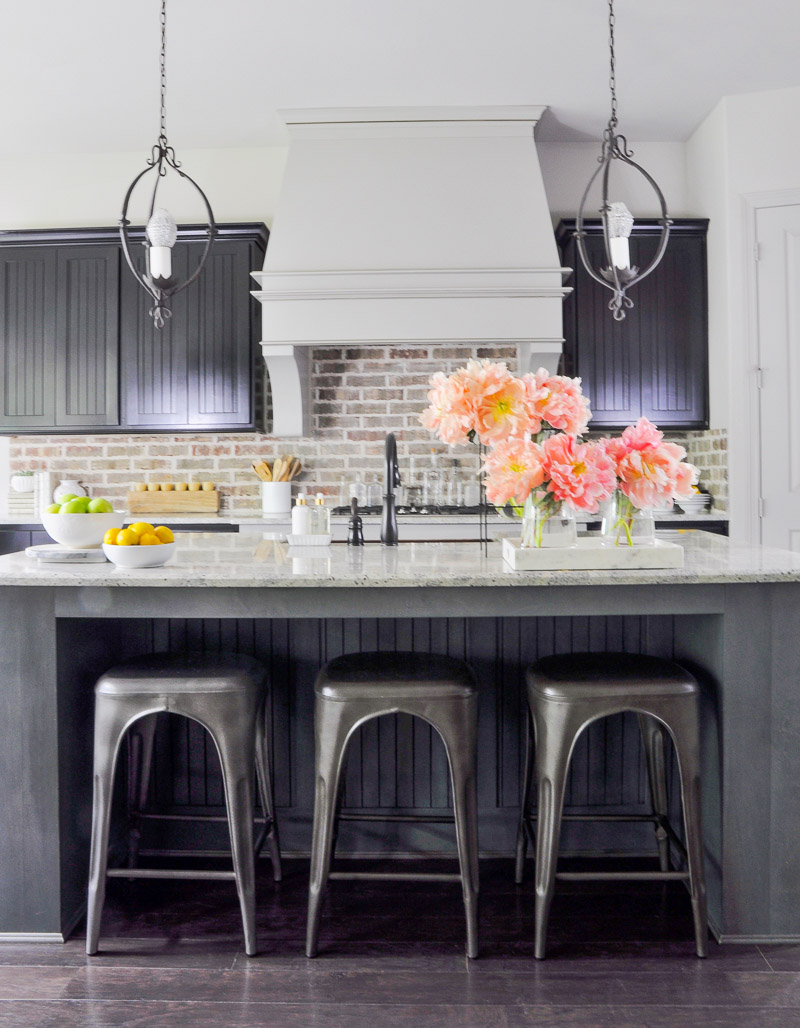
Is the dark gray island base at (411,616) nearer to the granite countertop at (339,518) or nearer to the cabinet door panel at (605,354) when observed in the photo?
the granite countertop at (339,518)

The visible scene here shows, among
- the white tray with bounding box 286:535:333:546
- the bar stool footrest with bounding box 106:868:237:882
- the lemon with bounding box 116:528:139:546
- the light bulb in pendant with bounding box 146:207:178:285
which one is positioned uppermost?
the light bulb in pendant with bounding box 146:207:178:285

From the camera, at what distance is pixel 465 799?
188 centimetres

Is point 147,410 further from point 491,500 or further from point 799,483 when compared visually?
point 799,483

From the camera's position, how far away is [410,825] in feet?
7.93

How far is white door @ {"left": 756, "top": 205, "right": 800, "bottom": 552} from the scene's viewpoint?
157 inches

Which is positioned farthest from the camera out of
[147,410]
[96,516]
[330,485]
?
[330,485]

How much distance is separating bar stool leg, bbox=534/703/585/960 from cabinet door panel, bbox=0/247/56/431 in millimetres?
3467

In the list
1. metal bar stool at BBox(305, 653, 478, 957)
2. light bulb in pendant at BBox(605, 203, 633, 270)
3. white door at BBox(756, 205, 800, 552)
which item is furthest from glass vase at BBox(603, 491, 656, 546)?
white door at BBox(756, 205, 800, 552)

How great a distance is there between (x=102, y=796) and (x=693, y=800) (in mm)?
1391

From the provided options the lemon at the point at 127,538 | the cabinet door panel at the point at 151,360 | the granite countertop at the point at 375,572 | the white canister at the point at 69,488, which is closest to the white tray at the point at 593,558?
the granite countertop at the point at 375,572

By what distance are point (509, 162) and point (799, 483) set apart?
2149mm

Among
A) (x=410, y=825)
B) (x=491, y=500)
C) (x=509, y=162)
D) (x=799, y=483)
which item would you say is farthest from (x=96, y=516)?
(x=799, y=483)

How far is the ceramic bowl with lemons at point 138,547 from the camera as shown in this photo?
2.05 m

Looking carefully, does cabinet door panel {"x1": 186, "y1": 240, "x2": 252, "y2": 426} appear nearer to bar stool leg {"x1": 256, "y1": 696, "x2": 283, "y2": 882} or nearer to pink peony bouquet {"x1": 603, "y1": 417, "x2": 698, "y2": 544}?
bar stool leg {"x1": 256, "y1": 696, "x2": 283, "y2": 882}
